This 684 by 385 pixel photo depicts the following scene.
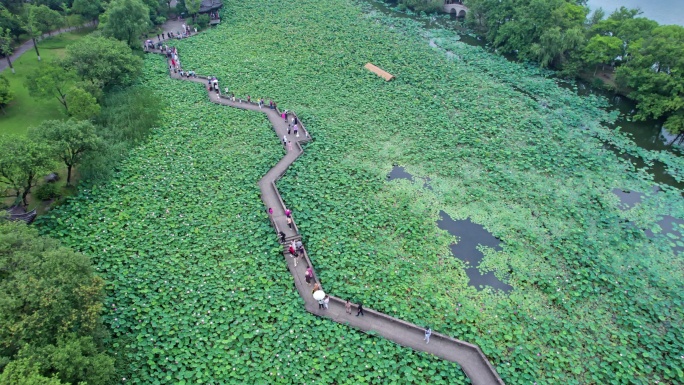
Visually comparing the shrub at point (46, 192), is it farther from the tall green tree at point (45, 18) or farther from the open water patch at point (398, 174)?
the tall green tree at point (45, 18)

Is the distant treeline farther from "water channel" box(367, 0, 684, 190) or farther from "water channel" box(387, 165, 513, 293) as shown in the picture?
"water channel" box(387, 165, 513, 293)

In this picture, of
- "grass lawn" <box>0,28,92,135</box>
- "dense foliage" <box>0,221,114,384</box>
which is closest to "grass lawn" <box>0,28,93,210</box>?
"grass lawn" <box>0,28,92,135</box>

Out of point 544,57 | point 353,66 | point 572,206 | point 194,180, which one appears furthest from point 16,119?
point 544,57

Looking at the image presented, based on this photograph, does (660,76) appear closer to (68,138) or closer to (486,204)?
(486,204)

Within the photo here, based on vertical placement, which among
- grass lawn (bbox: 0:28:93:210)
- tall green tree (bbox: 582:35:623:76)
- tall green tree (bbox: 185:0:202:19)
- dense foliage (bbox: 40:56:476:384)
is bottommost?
dense foliage (bbox: 40:56:476:384)

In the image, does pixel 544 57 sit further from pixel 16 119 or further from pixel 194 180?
pixel 16 119

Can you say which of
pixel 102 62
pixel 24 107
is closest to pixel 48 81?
pixel 24 107

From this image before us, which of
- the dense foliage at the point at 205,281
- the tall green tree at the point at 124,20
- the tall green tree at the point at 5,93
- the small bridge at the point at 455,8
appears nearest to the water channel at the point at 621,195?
the dense foliage at the point at 205,281
